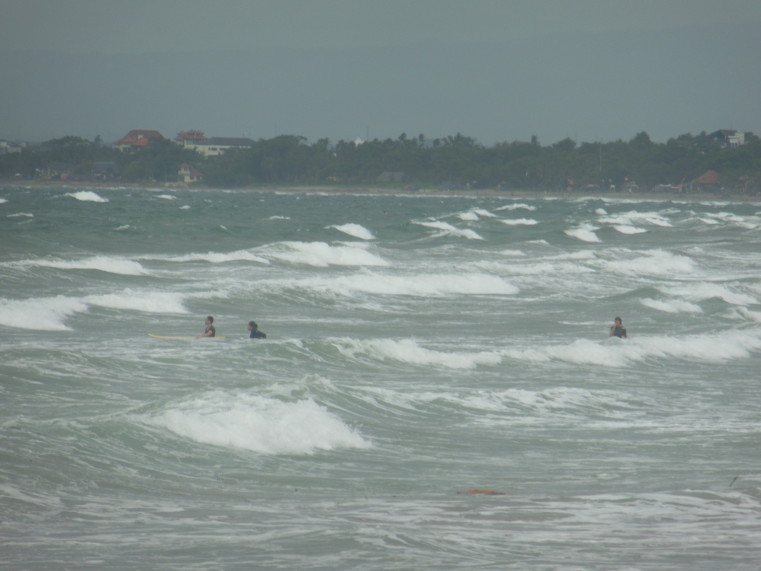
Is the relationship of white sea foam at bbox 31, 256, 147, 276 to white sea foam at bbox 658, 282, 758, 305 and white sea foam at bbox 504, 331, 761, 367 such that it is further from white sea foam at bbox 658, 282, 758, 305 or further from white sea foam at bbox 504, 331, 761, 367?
white sea foam at bbox 504, 331, 761, 367

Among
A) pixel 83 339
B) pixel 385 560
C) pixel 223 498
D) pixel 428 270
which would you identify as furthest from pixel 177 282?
pixel 385 560

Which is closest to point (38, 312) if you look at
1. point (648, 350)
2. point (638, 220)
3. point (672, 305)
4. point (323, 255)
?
point (648, 350)

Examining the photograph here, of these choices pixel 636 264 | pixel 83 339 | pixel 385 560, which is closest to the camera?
pixel 385 560

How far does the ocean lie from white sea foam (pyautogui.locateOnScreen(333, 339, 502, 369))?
59 millimetres

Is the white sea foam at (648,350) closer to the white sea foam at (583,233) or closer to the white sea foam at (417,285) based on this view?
the white sea foam at (417,285)

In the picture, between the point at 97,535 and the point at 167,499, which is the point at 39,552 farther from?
the point at 167,499

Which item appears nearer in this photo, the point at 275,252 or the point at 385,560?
the point at 385,560

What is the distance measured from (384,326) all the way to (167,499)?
16.0 m

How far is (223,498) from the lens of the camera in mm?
10898

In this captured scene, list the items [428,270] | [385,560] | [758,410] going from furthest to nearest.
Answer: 1. [428,270]
2. [758,410]
3. [385,560]

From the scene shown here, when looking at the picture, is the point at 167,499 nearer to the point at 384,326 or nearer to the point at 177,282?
the point at 384,326

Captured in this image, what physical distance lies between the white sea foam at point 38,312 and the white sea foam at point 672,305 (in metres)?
15.7

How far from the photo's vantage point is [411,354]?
67.9 ft

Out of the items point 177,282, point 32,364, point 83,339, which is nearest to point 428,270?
point 177,282
